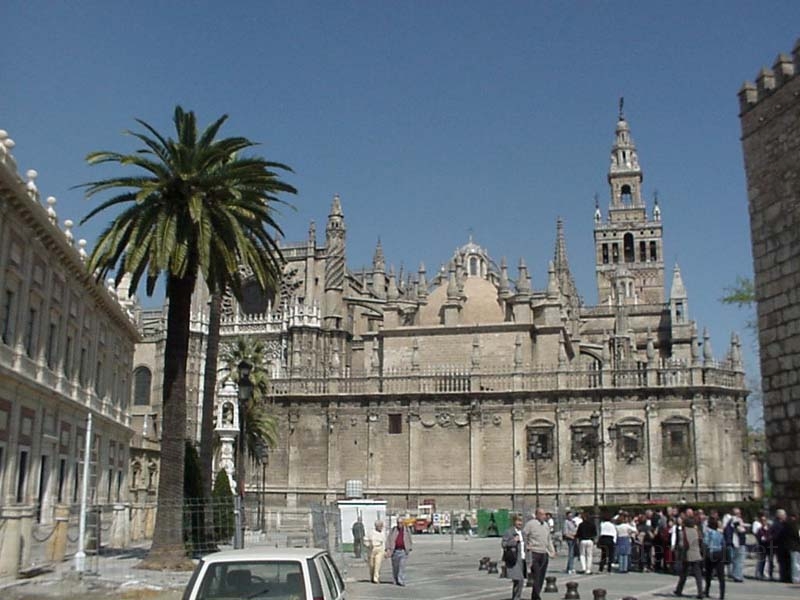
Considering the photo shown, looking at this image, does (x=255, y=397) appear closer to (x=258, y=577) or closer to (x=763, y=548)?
(x=763, y=548)

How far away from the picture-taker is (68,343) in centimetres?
2706

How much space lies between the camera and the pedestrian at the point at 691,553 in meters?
15.5

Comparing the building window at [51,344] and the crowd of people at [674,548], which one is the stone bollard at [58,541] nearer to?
the building window at [51,344]

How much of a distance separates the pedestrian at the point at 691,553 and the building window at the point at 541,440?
31.1 meters

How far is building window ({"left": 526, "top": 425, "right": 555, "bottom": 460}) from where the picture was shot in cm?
4709

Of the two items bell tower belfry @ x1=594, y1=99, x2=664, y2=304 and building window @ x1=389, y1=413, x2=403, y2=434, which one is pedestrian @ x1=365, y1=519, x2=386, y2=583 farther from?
bell tower belfry @ x1=594, y1=99, x2=664, y2=304

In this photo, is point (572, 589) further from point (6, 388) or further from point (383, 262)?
point (383, 262)

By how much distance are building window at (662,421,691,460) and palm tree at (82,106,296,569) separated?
1212 inches

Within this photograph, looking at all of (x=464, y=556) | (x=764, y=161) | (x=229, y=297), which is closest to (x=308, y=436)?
(x=229, y=297)

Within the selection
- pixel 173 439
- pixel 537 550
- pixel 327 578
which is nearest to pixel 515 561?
pixel 537 550

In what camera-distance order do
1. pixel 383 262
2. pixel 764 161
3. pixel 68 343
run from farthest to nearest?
1. pixel 383 262
2. pixel 68 343
3. pixel 764 161

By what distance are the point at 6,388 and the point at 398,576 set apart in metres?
10.1

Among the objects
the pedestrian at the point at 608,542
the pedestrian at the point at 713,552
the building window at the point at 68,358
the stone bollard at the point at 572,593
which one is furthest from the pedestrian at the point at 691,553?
the building window at the point at 68,358

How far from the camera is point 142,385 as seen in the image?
61.9m
